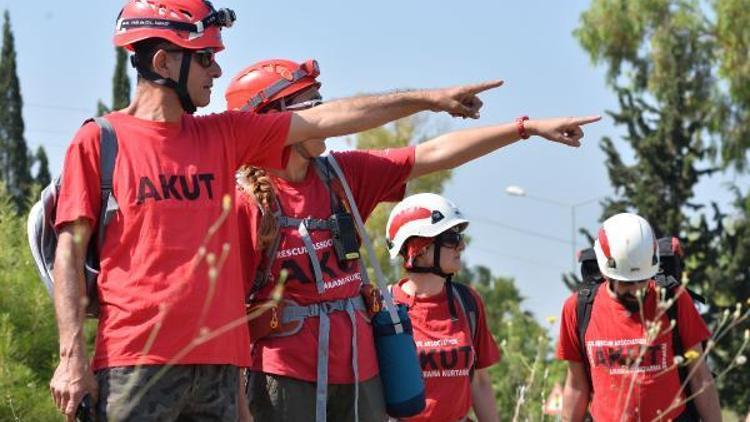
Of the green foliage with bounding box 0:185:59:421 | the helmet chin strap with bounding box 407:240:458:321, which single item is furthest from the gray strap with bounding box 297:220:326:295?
the green foliage with bounding box 0:185:59:421

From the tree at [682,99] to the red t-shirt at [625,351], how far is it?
27.5 m

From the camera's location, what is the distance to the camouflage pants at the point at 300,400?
6.66m

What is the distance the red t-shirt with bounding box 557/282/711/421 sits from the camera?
344 inches

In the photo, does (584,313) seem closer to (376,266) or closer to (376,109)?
(376,266)

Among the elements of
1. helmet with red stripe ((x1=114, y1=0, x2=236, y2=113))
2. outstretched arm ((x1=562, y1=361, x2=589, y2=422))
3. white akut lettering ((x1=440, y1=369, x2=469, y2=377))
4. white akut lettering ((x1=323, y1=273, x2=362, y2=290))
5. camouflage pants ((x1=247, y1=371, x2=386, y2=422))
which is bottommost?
outstretched arm ((x1=562, y1=361, x2=589, y2=422))

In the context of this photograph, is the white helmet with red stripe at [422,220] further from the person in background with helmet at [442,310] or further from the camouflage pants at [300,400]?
the camouflage pants at [300,400]

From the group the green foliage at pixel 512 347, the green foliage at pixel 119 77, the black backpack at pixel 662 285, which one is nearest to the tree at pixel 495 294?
the green foliage at pixel 512 347

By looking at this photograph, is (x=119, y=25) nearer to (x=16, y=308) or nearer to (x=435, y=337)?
(x=435, y=337)

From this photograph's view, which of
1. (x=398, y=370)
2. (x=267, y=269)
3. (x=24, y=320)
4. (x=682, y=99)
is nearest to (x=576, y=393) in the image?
(x=398, y=370)

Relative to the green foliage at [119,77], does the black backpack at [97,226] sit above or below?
above

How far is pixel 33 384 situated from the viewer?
12.7 metres

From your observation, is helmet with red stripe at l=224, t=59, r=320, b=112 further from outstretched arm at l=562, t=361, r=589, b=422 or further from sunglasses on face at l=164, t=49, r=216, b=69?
outstretched arm at l=562, t=361, r=589, b=422

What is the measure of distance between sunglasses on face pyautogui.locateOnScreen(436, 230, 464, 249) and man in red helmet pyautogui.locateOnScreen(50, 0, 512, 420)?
133 inches

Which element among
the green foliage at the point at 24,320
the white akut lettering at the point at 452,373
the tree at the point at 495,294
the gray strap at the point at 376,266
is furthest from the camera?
the tree at the point at 495,294
